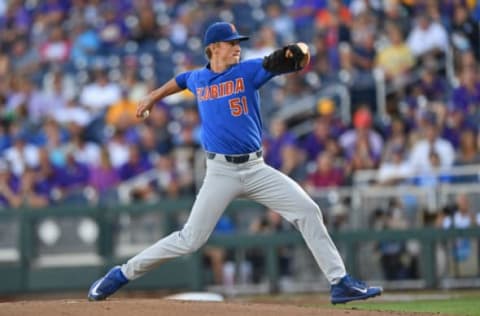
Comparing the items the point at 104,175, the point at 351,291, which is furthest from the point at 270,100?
the point at 351,291

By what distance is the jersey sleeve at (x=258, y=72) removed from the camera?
→ 24.3 ft

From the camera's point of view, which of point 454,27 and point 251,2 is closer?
point 454,27

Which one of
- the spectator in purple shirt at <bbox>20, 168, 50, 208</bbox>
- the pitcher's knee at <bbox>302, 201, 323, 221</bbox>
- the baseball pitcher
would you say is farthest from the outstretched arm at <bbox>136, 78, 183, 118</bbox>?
the spectator in purple shirt at <bbox>20, 168, 50, 208</bbox>

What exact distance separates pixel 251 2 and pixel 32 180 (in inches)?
189

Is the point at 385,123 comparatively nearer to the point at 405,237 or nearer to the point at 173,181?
the point at 405,237

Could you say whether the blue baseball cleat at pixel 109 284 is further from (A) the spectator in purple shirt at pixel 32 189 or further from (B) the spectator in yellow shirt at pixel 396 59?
(B) the spectator in yellow shirt at pixel 396 59

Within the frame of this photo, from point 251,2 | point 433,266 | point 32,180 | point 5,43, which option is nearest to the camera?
point 433,266

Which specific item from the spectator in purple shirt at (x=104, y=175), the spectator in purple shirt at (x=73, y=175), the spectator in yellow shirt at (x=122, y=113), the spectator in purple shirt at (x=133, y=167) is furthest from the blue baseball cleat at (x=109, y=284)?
the spectator in yellow shirt at (x=122, y=113)

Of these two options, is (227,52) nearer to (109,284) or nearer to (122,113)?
(109,284)

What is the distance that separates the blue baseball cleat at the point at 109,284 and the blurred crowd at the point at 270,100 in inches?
218

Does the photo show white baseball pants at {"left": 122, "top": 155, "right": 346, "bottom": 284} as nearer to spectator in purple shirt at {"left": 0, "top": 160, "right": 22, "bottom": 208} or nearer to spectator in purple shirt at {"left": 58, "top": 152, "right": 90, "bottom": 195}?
spectator in purple shirt at {"left": 0, "top": 160, "right": 22, "bottom": 208}

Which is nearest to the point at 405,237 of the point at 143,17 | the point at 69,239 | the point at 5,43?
the point at 69,239

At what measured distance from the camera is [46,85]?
17906 mm

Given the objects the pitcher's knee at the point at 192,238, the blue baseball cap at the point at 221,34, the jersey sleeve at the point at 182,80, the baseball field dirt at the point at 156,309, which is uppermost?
the blue baseball cap at the point at 221,34
